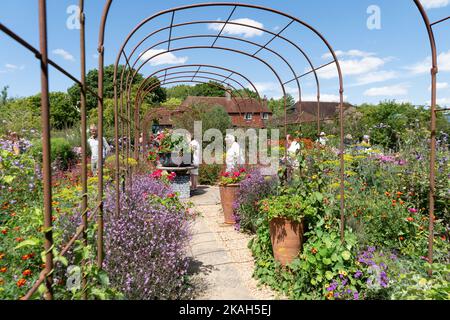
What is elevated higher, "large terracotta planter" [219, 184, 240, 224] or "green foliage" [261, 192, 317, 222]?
"green foliage" [261, 192, 317, 222]

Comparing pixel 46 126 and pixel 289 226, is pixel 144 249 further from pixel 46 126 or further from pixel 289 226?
pixel 46 126

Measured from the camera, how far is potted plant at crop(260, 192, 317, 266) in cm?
352

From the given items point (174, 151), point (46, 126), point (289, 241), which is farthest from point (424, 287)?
point (174, 151)

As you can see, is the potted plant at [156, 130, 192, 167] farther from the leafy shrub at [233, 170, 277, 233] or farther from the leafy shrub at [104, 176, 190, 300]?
the leafy shrub at [104, 176, 190, 300]

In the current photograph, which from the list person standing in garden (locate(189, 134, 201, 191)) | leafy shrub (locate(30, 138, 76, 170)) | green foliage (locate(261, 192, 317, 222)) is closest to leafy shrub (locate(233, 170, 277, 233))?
green foliage (locate(261, 192, 317, 222))

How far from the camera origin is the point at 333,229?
3.41m

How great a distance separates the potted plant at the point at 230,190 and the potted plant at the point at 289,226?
6.82ft

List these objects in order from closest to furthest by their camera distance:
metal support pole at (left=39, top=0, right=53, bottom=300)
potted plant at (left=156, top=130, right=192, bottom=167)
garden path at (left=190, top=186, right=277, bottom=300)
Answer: metal support pole at (left=39, top=0, right=53, bottom=300) < garden path at (left=190, top=186, right=277, bottom=300) < potted plant at (left=156, top=130, right=192, bottom=167)

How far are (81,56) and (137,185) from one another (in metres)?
3.23

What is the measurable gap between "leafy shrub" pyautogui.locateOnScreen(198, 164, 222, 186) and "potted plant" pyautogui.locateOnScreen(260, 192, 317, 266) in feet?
22.9

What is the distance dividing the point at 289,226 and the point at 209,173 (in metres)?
7.10

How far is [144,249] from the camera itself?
2.88m
